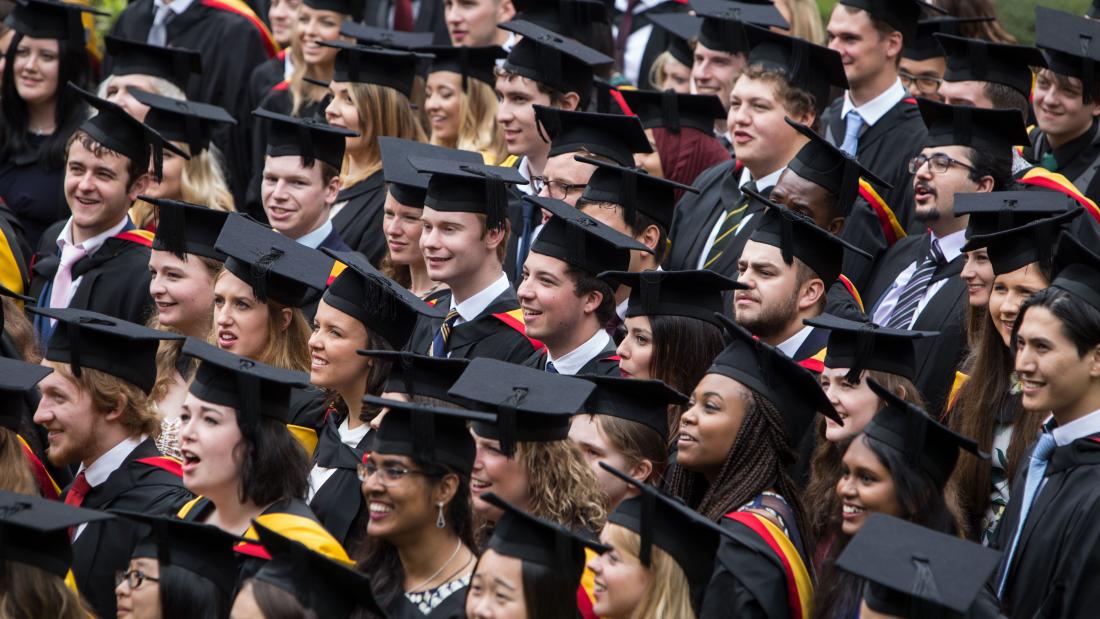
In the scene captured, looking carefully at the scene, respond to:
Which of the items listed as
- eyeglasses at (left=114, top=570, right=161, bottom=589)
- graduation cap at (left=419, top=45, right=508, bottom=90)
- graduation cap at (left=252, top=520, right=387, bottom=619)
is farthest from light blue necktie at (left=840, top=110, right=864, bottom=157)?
eyeglasses at (left=114, top=570, right=161, bottom=589)

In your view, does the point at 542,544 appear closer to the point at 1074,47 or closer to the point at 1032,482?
the point at 1032,482

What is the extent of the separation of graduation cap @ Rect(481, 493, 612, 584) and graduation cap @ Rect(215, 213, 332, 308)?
2.06 meters

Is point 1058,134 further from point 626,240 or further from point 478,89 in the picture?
point 478,89

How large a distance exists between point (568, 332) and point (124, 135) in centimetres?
286

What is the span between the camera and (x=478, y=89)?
29.2 feet

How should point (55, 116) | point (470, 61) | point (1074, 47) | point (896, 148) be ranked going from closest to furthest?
point (1074, 47) → point (896, 148) → point (470, 61) → point (55, 116)

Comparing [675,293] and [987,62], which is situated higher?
[987,62]

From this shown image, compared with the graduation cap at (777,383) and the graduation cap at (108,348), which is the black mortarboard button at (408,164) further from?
the graduation cap at (777,383)

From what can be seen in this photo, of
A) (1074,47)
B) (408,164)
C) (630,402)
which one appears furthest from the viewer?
(408,164)

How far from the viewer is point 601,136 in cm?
761

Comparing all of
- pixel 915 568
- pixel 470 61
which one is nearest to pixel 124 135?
pixel 470 61

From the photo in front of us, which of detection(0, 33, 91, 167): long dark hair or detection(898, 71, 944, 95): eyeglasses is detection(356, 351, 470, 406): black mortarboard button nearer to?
detection(898, 71, 944, 95): eyeglasses

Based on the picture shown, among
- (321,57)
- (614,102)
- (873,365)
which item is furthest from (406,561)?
(321,57)

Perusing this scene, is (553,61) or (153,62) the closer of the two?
(553,61)
